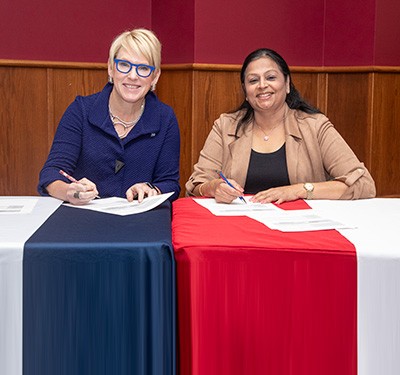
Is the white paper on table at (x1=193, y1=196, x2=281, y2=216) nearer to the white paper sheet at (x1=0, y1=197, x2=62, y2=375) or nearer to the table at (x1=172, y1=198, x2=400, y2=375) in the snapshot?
the table at (x1=172, y1=198, x2=400, y2=375)

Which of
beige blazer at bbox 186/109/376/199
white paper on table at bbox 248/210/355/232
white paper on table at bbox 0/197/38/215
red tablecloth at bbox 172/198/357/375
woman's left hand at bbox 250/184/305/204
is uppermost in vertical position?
beige blazer at bbox 186/109/376/199

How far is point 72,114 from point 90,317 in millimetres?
1203

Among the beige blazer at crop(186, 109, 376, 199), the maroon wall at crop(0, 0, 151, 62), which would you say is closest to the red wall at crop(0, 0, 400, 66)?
the maroon wall at crop(0, 0, 151, 62)

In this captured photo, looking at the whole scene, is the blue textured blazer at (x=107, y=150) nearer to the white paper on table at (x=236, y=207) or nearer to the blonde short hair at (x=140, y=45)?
the blonde short hair at (x=140, y=45)

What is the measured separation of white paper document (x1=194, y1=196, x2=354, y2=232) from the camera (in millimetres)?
1606

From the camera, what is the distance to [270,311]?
137 centimetres

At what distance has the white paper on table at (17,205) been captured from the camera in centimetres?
177

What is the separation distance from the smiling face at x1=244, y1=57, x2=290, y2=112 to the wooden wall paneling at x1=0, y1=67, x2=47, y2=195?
1.79 m

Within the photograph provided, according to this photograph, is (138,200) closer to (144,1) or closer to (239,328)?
(239,328)

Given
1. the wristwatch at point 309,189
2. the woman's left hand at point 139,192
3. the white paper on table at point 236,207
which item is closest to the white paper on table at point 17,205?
the woman's left hand at point 139,192

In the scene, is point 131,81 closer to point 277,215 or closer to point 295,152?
point 295,152

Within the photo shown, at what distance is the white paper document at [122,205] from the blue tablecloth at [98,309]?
0.40 m

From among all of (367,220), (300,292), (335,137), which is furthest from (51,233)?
(335,137)

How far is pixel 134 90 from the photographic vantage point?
2.37 meters
